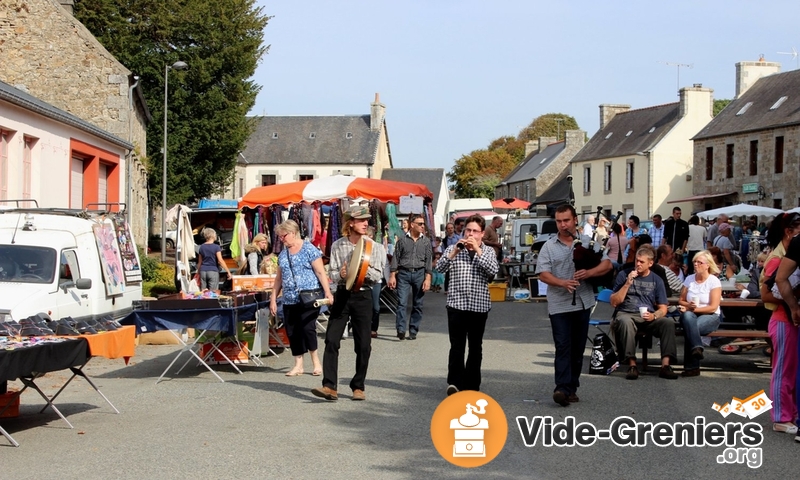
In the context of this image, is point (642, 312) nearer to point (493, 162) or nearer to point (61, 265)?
point (61, 265)

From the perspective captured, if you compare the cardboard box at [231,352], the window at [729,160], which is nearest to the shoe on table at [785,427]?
the cardboard box at [231,352]

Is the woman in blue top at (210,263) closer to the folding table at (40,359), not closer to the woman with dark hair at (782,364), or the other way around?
the folding table at (40,359)

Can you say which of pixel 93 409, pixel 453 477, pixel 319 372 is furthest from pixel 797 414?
pixel 93 409

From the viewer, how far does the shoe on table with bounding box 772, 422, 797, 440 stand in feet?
25.5

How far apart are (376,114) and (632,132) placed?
23962 millimetres

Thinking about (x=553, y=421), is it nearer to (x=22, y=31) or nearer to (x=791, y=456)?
(x=791, y=456)

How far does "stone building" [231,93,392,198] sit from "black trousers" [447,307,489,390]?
67092mm

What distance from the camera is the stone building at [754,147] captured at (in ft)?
146

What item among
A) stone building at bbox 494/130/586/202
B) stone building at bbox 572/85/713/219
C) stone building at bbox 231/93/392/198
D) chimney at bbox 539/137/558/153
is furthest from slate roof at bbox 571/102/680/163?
stone building at bbox 231/93/392/198

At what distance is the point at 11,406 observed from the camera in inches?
338

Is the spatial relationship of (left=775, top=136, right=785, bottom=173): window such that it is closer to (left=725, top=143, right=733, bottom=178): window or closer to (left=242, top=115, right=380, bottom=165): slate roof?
(left=725, top=143, right=733, bottom=178): window

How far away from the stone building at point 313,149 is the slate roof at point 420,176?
2.82 meters

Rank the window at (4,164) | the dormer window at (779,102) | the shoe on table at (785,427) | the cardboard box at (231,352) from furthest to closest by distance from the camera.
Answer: the dormer window at (779,102) < the window at (4,164) < the cardboard box at (231,352) < the shoe on table at (785,427)

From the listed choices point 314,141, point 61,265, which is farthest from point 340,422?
point 314,141
